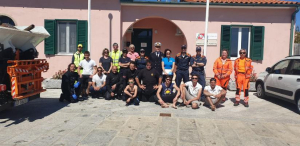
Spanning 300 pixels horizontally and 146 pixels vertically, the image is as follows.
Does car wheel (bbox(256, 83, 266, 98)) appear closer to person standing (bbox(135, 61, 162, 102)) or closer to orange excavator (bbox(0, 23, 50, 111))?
person standing (bbox(135, 61, 162, 102))

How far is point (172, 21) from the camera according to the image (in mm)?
10359

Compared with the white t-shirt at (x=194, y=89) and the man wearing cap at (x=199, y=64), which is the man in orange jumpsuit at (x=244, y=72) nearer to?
the man wearing cap at (x=199, y=64)

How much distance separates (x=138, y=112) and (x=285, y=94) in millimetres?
4315

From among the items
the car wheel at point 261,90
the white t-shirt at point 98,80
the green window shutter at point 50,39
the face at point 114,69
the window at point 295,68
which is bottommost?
the car wheel at point 261,90

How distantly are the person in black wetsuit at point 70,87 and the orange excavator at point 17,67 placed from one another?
3.71 feet

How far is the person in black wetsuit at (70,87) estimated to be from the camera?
271 inches

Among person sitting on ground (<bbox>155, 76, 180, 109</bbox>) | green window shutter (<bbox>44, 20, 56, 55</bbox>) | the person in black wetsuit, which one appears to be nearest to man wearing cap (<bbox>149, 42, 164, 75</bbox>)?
person sitting on ground (<bbox>155, 76, 180, 109</bbox>)

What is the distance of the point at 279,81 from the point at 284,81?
0.24m

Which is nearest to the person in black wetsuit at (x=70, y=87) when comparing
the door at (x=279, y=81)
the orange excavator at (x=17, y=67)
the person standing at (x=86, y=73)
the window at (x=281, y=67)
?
the person standing at (x=86, y=73)

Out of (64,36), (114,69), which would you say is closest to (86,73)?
(114,69)

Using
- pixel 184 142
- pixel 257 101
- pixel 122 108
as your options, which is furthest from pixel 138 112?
pixel 257 101

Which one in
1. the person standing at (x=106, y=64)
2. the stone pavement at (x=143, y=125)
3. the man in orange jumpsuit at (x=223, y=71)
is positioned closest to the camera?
the stone pavement at (x=143, y=125)

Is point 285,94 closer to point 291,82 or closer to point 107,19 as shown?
point 291,82

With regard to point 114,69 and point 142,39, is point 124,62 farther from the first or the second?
point 142,39
